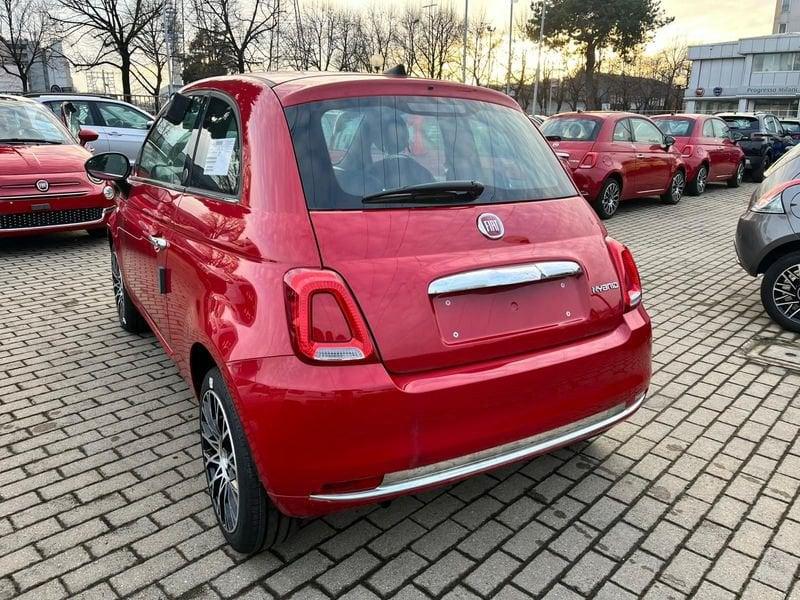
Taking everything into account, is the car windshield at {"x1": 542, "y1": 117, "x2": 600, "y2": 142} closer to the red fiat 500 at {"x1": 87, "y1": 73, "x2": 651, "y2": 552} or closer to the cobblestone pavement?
the cobblestone pavement

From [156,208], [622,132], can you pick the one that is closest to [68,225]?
[156,208]

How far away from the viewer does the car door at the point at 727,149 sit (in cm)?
1534

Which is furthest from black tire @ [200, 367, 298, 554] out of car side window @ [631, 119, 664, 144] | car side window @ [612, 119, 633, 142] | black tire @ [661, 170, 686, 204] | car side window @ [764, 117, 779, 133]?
car side window @ [764, 117, 779, 133]

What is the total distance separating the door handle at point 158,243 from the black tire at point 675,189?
1182 cm

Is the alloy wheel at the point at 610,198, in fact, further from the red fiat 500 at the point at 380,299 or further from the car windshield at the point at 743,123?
the car windshield at the point at 743,123

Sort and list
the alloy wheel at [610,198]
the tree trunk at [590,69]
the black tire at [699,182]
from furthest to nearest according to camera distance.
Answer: the tree trunk at [590,69] → the black tire at [699,182] → the alloy wheel at [610,198]

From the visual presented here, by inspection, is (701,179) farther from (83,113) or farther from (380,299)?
(380,299)

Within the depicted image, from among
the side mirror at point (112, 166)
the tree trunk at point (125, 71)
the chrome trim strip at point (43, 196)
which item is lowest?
the chrome trim strip at point (43, 196)

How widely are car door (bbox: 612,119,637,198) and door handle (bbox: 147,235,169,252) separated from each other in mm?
9204

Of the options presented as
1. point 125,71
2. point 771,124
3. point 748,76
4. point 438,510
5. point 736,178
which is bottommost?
point 438,510

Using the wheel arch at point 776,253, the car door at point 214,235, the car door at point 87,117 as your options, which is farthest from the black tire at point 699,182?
the car door at point 214,235

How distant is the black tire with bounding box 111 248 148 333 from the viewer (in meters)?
4.95

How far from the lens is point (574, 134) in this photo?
11344 millimetres

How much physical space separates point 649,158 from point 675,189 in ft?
5.54
